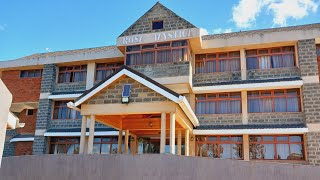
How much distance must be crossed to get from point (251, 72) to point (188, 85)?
367cm

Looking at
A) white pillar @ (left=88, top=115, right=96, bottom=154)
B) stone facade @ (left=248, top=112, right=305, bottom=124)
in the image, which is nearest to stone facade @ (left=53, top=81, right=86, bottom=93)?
white pillar @ (left=88, top=115, right=96, bottom=154)

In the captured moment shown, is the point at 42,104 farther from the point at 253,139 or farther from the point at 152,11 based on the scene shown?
the point at 253,139

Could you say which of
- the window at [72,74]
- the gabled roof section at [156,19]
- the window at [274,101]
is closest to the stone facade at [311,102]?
the window at [274,101]

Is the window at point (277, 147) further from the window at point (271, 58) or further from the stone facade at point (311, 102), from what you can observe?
the window at point (271, 58)

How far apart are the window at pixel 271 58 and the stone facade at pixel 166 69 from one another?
12.8 feet

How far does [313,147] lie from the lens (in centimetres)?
1656

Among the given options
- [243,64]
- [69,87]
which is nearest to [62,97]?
[69,87]

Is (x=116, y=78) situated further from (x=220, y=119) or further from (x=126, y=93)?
(x=220, y=119)

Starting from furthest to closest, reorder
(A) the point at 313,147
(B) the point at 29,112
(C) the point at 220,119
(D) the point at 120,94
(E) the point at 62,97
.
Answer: (B) the point at 29,112
(E) the point at 62,97
(C) the point at 220,119
(A) the point at 313,147
(D) the point at 120,94

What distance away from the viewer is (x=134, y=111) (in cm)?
1232

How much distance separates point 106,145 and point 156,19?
7.81 metres

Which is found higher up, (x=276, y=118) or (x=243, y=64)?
(x=243, y=64)

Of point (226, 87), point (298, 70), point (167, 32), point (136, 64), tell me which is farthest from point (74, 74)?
point (298, 70)

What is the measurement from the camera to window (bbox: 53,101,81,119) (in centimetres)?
2150
